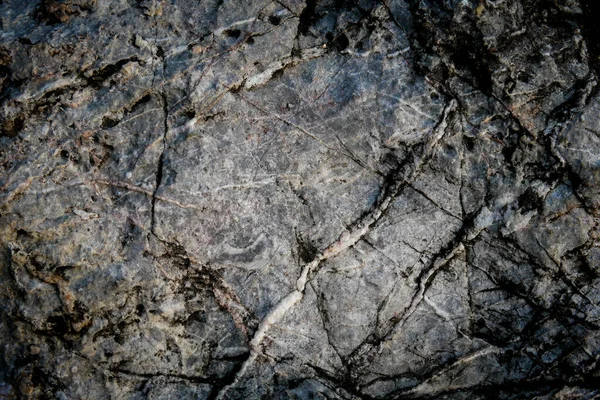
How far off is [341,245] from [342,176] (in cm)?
38

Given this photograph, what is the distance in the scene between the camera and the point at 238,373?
10.2 ft

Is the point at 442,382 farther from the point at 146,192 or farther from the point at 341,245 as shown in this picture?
the point at 146,192

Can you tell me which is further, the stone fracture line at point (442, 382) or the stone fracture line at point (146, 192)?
the stone fracture line at point (442, 382)

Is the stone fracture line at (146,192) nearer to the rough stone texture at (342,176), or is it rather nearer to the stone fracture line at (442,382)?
the rough stone texture at (342,176)

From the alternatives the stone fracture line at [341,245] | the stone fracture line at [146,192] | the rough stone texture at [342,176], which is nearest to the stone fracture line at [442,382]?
the rough stone texture at [342,176]

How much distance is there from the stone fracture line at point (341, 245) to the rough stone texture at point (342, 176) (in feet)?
0.04

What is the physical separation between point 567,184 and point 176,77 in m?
2.20

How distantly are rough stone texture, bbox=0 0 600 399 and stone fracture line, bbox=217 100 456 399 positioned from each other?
0.01 m

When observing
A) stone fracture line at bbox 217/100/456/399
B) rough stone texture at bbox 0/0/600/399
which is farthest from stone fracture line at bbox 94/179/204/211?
stone fracture line at bbox 217/100/456/399

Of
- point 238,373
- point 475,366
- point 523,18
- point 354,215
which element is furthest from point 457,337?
point 523,18

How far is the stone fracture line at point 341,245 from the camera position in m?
3.12

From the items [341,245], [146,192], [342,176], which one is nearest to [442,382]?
[341,245]

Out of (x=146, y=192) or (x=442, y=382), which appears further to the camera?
(x=442, y=382)

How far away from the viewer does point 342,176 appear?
3.17m
